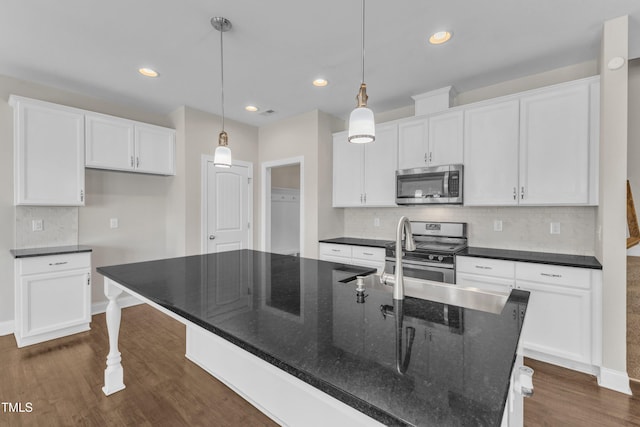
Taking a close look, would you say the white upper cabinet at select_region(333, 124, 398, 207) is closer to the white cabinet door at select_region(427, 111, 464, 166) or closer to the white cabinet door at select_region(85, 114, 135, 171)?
the white cabinet door at select_region(427, 111, 464, 166)

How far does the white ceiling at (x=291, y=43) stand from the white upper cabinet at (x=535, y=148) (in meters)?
0.37

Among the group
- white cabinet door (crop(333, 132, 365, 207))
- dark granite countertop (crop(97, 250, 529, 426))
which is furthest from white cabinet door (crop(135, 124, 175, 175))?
dark granite countertop (crop(97, 250, 529, 426))

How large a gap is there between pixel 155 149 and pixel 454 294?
3.89 meters

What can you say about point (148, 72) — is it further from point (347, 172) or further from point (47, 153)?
point (347, 172)

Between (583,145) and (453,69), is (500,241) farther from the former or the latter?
(453,69)

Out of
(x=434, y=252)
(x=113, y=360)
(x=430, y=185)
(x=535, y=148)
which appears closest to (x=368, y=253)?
(x=434, y=252)

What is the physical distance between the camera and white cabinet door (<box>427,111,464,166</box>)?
124 inches

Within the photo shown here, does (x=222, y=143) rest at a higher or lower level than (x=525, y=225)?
higher

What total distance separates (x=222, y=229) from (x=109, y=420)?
2688 millimetres

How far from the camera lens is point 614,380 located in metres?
2.18

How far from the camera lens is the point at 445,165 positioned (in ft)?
10.5

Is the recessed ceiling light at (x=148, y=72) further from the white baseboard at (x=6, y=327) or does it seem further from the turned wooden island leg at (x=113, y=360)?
the white baseboard at (x=6, y=327)

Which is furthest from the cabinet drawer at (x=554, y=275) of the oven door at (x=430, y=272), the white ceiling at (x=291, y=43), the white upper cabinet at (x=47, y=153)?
the white upper cabinet at (x=47, y=153)

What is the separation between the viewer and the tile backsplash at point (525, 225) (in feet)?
9.07
